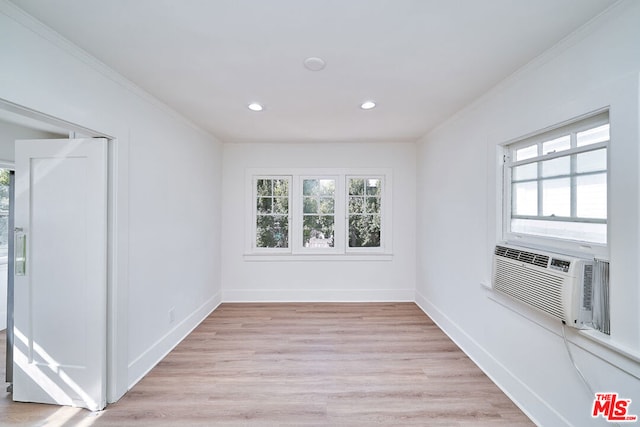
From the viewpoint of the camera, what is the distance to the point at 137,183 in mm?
2340

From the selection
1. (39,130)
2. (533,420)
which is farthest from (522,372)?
(39,130)

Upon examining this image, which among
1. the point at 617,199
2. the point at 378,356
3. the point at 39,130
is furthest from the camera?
the point at 39,130

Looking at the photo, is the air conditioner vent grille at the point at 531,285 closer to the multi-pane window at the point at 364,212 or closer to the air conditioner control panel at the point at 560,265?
the air conditioner control panel at the point at 560,265

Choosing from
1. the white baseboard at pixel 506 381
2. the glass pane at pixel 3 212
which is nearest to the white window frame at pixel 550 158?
the white baseboard at pixel 506 381

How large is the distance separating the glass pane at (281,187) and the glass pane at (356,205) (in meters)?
0.99

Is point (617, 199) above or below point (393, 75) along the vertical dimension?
below

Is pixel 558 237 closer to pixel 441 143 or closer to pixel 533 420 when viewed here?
pixel 533 420

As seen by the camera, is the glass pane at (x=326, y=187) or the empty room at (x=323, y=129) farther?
the glass pane at (x=326, y=187)

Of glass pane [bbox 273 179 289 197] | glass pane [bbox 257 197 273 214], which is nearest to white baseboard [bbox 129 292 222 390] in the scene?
glass pane [bbox 257 197 273 214]

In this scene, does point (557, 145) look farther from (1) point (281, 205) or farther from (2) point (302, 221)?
(1) point (281, 205)

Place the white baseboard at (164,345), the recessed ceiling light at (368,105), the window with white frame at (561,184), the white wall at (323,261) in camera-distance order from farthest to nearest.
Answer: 1. the white wall at (323,261)
2. the recessed ceiling light at (368,105)
3. the white baseboard at (164,345)
4. the window with white frame at (561,184)

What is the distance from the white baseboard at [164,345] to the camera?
2.34 meters

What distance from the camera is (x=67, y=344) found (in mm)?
2043

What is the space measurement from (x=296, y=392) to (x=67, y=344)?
1684mm
